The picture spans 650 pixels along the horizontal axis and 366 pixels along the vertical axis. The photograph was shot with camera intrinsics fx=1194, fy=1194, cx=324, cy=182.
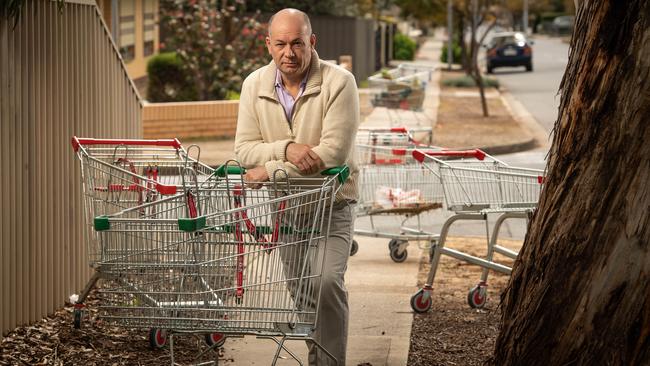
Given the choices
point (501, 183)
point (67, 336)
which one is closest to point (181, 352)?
point (67, 336)

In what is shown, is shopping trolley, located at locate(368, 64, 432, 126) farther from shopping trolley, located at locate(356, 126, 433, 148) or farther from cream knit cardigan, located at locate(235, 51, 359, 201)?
cream knit cardigan, located at locate(235, 51, 359, 201)

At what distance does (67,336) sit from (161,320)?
1957 mm

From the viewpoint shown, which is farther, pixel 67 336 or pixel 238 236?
pixel 67 336

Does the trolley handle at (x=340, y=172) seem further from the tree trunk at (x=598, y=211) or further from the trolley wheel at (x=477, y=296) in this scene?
the trolley wheel at (x=477, y=296)

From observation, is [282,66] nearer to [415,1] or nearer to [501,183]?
[501,183]

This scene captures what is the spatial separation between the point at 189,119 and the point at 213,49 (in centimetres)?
436

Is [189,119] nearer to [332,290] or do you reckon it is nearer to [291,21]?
[291,21]

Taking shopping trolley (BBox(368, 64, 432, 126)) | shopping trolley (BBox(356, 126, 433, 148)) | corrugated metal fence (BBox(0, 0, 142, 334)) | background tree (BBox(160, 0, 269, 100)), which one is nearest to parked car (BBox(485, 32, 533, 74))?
background tree (BBox(160, 0, 269, 100))

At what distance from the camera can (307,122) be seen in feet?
18.5

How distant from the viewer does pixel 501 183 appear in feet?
25.3

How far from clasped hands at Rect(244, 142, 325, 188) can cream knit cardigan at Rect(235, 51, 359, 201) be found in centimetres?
3

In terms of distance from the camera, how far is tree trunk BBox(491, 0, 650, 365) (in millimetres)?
4457

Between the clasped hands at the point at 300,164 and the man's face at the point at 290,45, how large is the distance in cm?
38

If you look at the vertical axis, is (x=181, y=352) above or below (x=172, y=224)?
below
